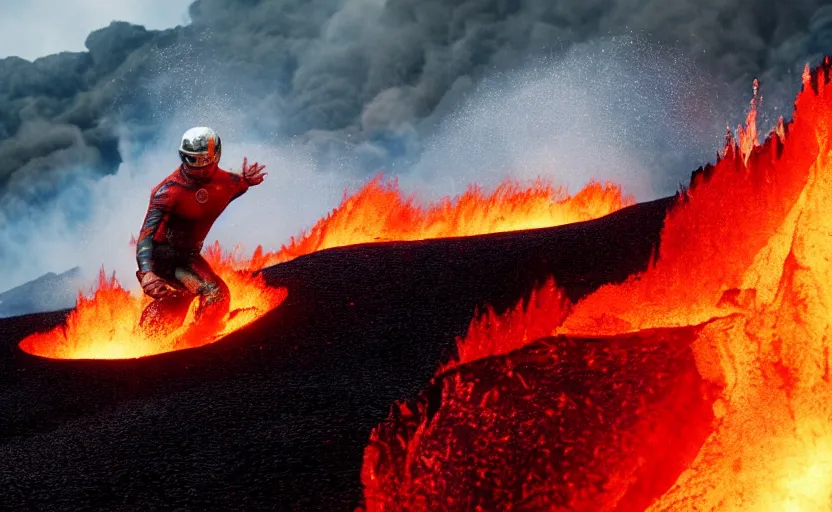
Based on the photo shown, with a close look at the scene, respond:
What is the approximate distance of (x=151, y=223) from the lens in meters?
6.23

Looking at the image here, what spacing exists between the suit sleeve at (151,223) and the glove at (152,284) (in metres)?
0.05

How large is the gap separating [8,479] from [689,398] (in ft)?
10.2

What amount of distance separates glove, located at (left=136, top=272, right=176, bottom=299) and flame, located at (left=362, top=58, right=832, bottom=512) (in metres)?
3.45

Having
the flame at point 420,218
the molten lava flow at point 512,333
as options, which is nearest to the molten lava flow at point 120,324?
the flame at point 420,218

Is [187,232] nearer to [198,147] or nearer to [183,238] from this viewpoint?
[183,238]

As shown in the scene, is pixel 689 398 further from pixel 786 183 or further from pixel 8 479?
pixel 8 479

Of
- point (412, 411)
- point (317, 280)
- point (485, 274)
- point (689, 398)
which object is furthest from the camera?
point (317, 280)

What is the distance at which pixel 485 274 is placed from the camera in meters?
6.10

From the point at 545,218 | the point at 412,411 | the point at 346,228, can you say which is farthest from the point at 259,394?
the point at 545,218

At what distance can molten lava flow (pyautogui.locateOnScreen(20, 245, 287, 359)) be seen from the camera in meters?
6.26

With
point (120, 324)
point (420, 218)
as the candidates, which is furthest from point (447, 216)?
point (120, 324)

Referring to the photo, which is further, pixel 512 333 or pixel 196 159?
pixel 196 159

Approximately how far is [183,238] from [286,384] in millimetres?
2300

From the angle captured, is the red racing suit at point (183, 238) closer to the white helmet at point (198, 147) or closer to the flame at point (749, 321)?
the white helmet at point (198, 147)
